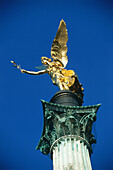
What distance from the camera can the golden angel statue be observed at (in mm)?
21594

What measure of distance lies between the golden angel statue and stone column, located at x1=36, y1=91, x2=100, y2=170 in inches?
117

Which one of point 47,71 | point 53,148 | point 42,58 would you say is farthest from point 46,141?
point 42,58

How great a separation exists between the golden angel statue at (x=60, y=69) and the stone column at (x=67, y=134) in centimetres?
298

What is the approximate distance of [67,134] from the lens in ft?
54.2

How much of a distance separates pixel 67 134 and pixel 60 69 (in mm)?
7893

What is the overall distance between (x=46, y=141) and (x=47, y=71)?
755cm

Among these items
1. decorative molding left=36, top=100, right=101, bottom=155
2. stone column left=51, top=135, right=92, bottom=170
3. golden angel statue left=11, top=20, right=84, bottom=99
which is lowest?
stone column left=51, top=135, right=92, bottom=170

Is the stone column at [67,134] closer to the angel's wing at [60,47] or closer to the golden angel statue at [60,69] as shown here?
the golden angel statue at [60,69]

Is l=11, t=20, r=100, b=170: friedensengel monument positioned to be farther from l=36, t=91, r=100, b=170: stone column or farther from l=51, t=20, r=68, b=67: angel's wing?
l=51, t=20, r=68, b=67: angel's wing

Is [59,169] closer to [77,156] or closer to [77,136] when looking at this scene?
[77,156]

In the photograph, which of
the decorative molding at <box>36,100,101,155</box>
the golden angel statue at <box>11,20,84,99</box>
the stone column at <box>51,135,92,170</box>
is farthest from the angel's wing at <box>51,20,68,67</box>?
the stone column at <box>51,135,92,170</box>

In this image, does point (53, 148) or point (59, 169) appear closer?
point (59, 169)

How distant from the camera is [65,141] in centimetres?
1614

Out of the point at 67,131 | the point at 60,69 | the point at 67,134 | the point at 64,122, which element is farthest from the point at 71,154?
the point at 60,69
